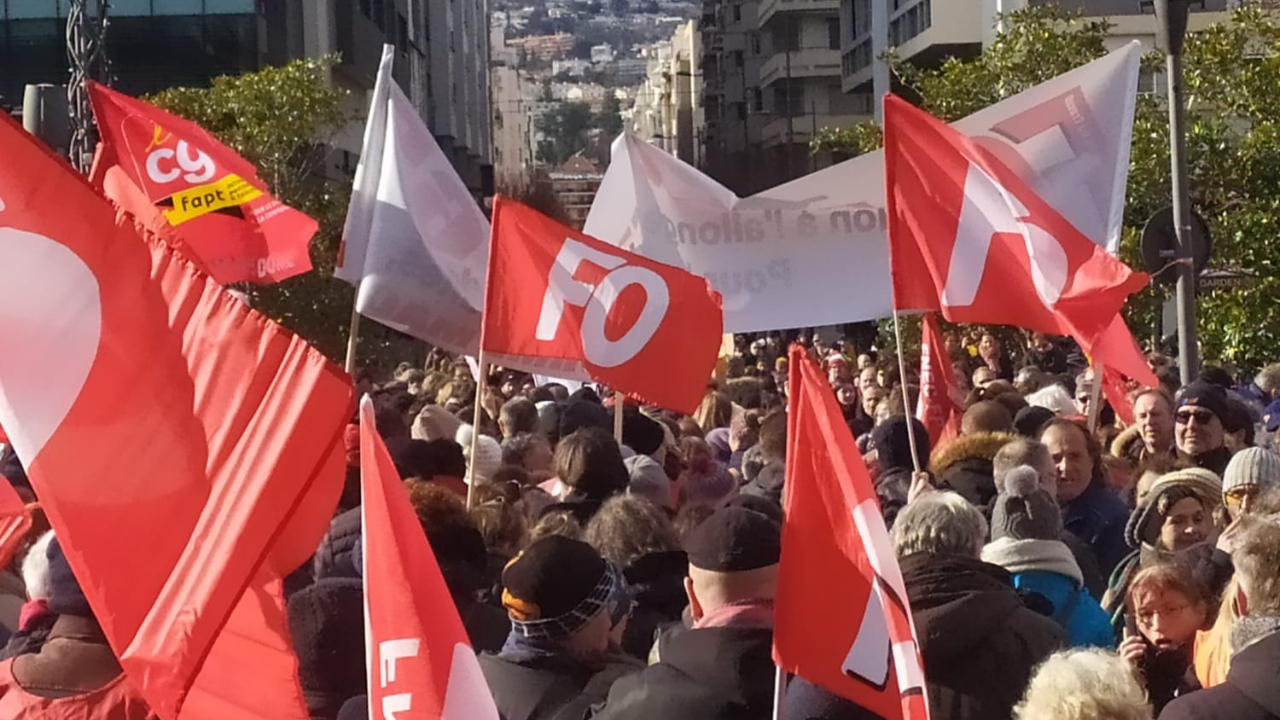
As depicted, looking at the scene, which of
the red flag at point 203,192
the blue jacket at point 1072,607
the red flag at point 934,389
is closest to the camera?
the blue jacket at point 1072,607

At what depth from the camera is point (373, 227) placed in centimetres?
976

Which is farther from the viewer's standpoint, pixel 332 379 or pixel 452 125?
pixel 452 125

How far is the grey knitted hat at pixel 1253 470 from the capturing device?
5926 millimetres

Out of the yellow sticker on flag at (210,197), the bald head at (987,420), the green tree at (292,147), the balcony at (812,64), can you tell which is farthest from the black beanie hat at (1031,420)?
the balcony at (812,64)

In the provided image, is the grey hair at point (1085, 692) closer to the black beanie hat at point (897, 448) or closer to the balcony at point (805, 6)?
the black beanie hat at point (897, 448)

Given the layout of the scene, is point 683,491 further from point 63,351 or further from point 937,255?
point 63,351

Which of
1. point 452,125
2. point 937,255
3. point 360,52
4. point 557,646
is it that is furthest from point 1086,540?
point 452,125

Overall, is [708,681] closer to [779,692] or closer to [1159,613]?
[779,692]

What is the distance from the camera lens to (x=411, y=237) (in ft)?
32.0

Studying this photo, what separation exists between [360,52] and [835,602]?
46.5 meters

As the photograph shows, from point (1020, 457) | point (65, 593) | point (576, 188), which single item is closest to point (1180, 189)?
point (1020, 457)

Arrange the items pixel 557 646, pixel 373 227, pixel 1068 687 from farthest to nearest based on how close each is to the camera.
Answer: pixel 373 227 → pixel 557 646 → pixel 1068 687

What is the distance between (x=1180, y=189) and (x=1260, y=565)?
29.0 feet

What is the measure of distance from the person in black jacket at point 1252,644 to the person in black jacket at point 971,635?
52 cm
